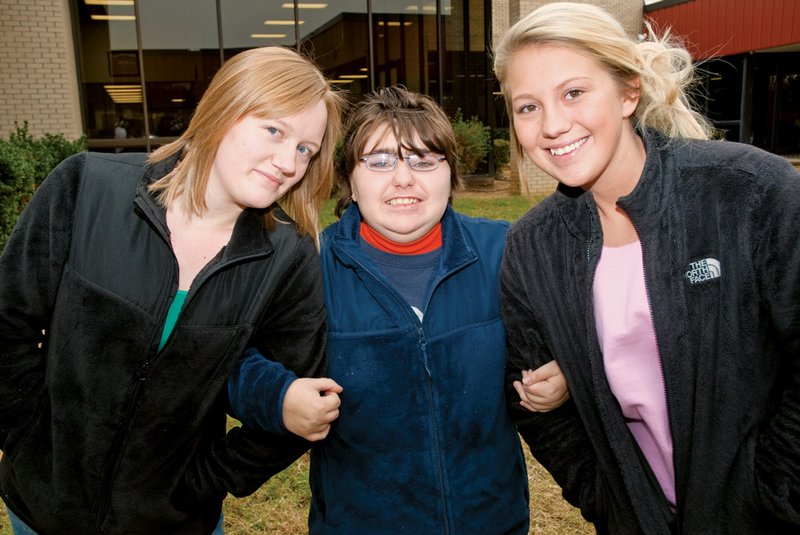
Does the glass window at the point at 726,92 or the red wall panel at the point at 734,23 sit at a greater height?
the red wall panel at the point at 734,23

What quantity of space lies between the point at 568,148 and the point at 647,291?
0.45 metres

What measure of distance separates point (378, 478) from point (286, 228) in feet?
2.65

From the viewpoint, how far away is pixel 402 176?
2.20 metres

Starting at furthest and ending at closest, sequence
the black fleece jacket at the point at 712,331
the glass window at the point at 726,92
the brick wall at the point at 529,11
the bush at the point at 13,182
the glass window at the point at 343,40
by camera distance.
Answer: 1. the glass window at the point at 726,92
2. the glass window at the point at 343,40
3. the brick wall at the point at 529,11
4. the bush at the point at 13,182
5. the black fleece jacket at the point at 712,331

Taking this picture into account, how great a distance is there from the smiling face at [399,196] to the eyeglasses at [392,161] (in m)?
0.01

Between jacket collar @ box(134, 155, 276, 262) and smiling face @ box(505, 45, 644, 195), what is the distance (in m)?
0.84

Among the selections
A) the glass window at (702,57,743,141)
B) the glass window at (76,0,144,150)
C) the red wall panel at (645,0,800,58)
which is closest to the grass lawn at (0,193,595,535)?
the glass window at (76,0,144,150)

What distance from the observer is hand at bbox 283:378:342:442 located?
1.95 metres

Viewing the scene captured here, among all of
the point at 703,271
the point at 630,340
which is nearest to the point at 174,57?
the point at 630,340

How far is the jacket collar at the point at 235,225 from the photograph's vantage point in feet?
6.49

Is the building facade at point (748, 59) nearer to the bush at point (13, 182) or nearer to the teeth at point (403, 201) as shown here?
the bush at point (13, 182)

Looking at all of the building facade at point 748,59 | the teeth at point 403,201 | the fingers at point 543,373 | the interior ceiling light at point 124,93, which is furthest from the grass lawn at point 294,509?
the building facade at point 748,59

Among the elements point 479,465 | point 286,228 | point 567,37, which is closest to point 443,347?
point 479,465

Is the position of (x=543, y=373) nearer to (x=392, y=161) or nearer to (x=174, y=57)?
(x=392, y=161)
